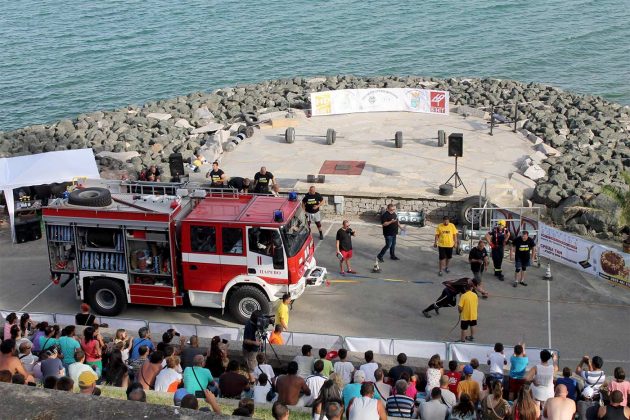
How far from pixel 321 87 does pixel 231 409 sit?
28.3 m

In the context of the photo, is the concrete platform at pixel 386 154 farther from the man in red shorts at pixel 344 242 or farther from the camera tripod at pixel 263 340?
the camera tripod at pixel 263 340

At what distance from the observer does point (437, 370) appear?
13.9 meters

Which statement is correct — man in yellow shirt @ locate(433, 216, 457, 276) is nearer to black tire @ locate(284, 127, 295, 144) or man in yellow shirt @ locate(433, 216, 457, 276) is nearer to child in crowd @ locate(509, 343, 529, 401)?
child in crowd @ locate(509, 343, 529, 401)

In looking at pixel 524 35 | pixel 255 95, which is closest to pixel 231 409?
pixel 255 95

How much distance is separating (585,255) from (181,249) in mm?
9623

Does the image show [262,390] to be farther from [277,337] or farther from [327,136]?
[327,136]

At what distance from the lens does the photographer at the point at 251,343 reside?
14.6 meters

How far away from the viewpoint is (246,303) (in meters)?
18.9

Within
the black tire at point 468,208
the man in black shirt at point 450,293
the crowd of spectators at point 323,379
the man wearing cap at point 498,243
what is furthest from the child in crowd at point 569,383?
the black tire at point 468,208

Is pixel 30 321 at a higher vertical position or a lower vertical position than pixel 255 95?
lower

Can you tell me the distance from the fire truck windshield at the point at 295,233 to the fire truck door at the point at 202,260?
1.50 m

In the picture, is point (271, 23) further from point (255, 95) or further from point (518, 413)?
point (518, 413)

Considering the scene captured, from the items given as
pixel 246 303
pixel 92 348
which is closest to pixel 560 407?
pixel 92 348

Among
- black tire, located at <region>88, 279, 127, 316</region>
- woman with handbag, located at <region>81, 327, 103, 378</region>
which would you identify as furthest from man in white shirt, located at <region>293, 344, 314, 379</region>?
black tire, located at <region>88, 279, 127, 316</region>
